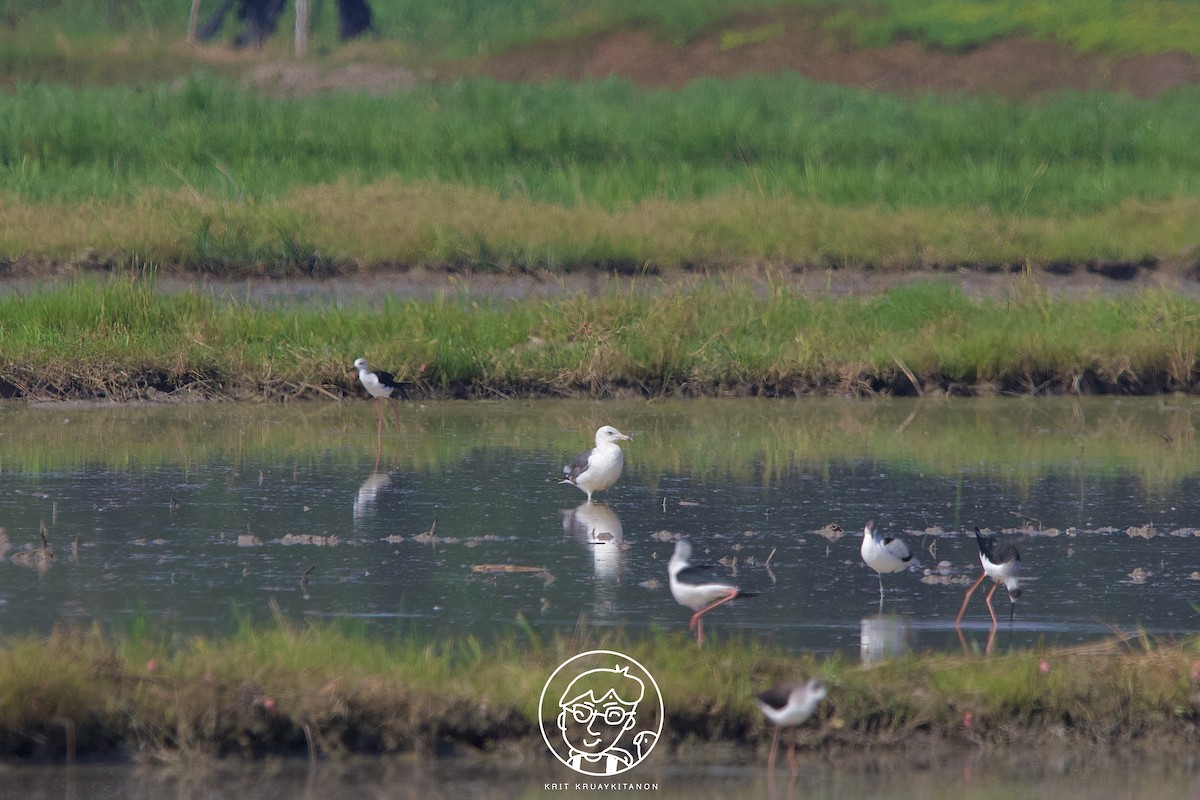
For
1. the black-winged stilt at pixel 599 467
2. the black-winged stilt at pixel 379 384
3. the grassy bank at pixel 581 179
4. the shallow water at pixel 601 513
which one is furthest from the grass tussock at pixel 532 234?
the black-winged stilt at pixel 599 467

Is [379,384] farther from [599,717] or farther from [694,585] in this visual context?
[599,717]

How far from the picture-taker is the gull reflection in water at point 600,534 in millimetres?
8000

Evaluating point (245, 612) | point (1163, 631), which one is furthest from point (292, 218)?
point (1163, 631)

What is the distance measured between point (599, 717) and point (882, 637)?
156cm

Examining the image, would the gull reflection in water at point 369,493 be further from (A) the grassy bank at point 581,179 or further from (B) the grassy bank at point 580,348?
(A) the grassy bank at point 581,179

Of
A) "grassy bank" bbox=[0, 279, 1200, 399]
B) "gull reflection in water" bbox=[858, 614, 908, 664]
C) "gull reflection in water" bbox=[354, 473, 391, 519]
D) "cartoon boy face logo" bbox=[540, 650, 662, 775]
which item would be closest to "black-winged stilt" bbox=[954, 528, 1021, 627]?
"gull reflection in water" bbox=[858, 614, 908, 664]

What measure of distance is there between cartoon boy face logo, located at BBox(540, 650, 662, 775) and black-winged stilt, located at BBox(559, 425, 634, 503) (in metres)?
3.28


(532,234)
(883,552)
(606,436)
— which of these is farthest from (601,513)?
(532,234)

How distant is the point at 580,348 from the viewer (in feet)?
42.0

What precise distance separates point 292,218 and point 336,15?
22512mm

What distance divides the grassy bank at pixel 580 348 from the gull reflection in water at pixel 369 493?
2.43 metres

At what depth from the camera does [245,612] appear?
7.18 meters

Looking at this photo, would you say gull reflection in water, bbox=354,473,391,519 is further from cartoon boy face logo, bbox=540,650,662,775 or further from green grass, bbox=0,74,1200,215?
green grass, bbox=0,74,1200,215

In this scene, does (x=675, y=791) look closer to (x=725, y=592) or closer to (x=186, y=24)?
(x=725, y=592)
